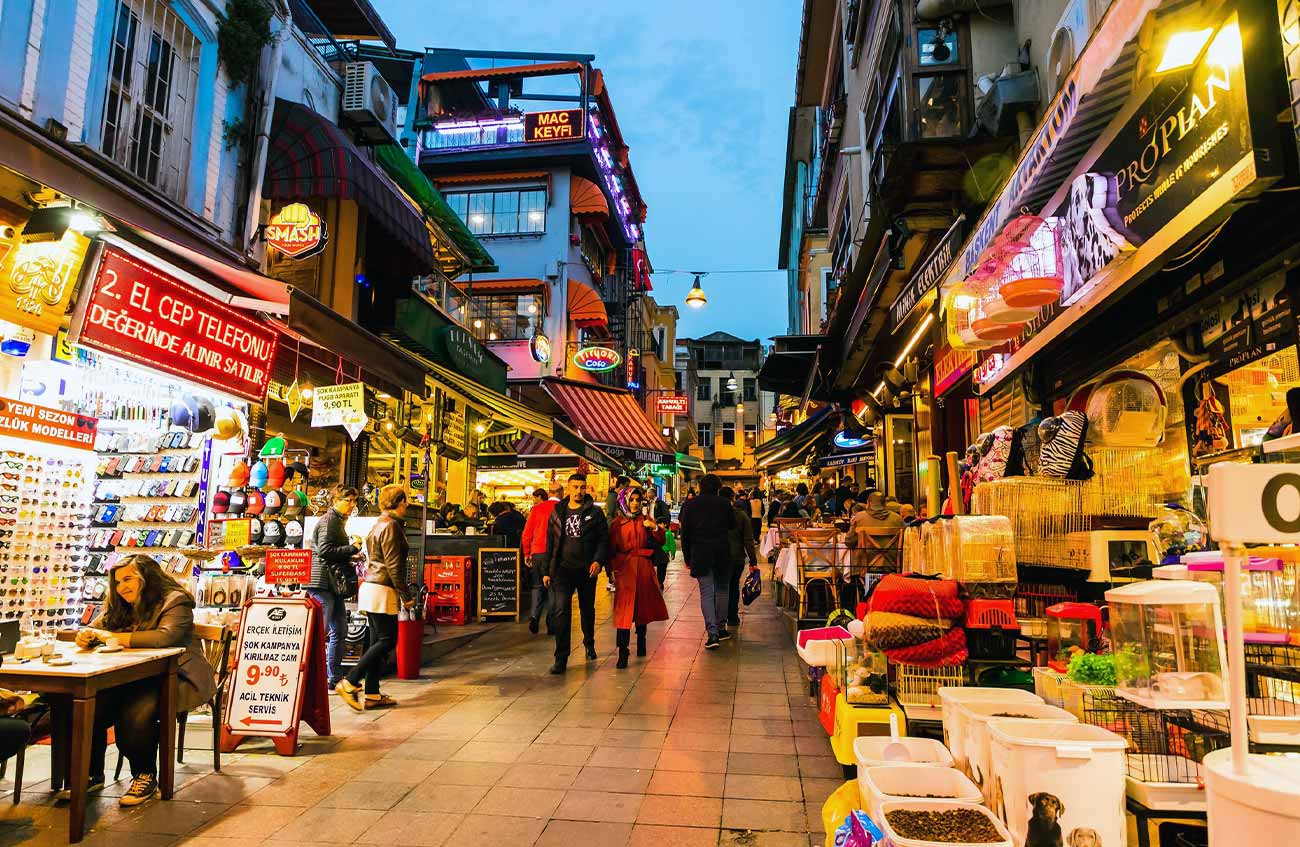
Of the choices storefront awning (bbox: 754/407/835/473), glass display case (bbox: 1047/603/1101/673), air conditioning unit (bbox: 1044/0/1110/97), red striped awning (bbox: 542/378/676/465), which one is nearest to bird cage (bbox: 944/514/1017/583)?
glass display case (bbox: 1047/603/1101/673)

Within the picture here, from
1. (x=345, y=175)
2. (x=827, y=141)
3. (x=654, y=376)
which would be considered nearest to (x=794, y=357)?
(x=827, y=141)

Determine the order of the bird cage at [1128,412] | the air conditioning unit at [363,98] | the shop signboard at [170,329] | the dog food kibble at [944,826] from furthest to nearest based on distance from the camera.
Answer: the air conditioning unit at [363,98]
the shop signboard at [170,329]
the bird cage at [1128,412]
the dog food kibble at [944,826]

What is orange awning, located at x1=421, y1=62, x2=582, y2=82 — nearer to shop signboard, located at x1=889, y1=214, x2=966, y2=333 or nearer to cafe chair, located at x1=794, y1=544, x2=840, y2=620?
shop signboard, located at x1=889, y1=214, x2=966, y2=333

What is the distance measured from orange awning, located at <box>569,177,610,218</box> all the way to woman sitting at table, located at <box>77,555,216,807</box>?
76.6 feet

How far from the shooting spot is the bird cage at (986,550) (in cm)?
427

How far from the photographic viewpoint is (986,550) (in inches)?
169

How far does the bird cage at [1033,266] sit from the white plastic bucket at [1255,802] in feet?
12.5

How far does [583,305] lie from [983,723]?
80.6 ft

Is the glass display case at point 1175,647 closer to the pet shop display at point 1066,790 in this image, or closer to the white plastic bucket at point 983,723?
the white plastic bucket at point 983,723

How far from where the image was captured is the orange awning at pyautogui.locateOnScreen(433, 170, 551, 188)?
26734mm

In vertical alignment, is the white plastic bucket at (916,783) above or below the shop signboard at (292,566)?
below

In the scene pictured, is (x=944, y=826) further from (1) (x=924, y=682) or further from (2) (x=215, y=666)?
(2) (x=215, y=666)

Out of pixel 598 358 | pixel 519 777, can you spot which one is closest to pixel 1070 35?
pixel 519 777

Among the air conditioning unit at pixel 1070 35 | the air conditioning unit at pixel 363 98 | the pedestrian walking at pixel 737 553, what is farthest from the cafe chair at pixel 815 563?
the air conditioning unit at pixel 363 98
